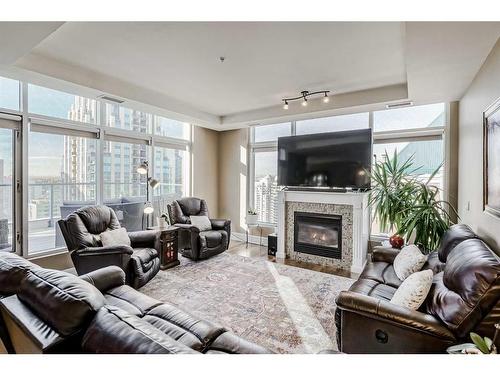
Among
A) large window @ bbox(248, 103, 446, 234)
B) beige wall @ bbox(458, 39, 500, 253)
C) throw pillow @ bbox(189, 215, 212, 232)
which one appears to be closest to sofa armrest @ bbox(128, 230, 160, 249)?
throw pillow @ bbox(189, 215, 212, 232)

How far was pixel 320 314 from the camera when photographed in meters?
2.73

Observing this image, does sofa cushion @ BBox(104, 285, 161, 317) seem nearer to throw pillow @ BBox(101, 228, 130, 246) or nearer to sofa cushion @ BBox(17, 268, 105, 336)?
sofa cushion @ BBox(17, 268, 105, 336)

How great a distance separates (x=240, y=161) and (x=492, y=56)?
4.50 meters

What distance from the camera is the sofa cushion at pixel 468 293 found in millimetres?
1445

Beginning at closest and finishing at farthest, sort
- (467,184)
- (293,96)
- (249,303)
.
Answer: (249,303), (467,184), (293,96)

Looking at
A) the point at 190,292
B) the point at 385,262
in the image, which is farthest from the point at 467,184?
the point at 190,292

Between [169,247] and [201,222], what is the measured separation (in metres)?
0.89

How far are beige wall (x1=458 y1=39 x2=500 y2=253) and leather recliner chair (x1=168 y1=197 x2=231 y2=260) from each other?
3550 mm

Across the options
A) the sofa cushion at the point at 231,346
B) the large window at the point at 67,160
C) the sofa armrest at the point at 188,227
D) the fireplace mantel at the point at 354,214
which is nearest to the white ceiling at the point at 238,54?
the large window at the point at 67,160

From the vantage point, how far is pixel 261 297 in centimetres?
312

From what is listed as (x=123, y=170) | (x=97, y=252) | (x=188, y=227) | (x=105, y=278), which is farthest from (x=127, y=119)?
(x=105, y=278)

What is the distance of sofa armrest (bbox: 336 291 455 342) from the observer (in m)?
1.55

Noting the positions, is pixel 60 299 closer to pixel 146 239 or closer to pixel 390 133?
pixel 146 239
